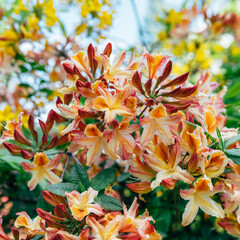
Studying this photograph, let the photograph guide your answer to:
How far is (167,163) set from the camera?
0.66 meters

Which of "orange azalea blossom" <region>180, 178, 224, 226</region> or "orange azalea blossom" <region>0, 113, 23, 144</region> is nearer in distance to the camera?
"orange azalea blossom" <region>180, 178, 224, 226</region>

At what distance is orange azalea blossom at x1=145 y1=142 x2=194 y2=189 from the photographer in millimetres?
622

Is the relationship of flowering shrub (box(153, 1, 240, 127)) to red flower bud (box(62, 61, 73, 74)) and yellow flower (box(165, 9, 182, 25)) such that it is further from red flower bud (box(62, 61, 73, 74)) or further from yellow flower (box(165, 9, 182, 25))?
red flower bud (box(62, 61, 73, 74))

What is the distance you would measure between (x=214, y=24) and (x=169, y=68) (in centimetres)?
177

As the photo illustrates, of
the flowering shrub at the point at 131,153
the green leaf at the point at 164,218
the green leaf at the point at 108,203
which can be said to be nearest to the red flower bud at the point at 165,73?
the flowering shrub at the point at 131,153

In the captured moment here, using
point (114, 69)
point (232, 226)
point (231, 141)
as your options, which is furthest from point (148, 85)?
point (232, 226)

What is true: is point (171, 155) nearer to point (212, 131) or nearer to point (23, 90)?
point (212, 131)

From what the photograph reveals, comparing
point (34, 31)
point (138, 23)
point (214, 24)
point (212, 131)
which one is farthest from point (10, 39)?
point (214, 24)

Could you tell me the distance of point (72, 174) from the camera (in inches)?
26.6

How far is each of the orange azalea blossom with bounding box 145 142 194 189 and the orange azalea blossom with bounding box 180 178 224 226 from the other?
1.1 inches

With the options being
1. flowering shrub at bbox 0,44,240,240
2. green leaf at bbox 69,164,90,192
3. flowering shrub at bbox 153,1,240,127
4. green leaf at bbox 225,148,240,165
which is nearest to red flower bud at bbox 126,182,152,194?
flowering shrub at bbox 0,44,240,240

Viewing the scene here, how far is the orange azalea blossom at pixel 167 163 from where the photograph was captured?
0.62 m

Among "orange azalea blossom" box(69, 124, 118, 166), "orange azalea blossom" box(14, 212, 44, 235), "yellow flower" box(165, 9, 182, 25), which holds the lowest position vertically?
"orange azalea blossom" box(14, 212, 44, 235)

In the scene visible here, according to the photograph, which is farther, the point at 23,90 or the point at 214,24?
the point at 214,24
